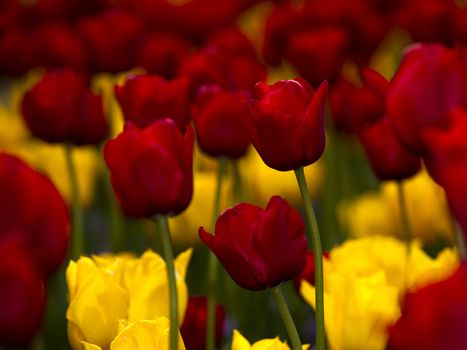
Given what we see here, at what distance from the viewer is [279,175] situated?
2.05m

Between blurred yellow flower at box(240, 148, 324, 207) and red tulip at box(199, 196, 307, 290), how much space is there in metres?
1.10

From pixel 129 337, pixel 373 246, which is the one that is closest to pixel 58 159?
pixel 373 246

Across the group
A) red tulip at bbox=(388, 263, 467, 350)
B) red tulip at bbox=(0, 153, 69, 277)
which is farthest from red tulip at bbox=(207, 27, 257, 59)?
red tulip at bbox=(388, 263, 467, 350)

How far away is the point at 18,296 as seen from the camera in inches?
27.6

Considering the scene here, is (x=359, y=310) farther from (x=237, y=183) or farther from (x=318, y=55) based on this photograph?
(x=318, y=55)

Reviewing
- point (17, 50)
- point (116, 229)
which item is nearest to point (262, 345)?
point (116, 229)

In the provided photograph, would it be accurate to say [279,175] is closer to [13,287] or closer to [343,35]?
[343,35]

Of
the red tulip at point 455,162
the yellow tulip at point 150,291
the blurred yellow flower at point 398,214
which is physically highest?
the red tulip at point 455,162

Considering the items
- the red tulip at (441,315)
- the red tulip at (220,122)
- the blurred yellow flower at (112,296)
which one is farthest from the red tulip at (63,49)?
the red tulip at (441,315)

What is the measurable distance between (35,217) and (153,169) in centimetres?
21

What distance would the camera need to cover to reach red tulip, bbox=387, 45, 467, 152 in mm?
904

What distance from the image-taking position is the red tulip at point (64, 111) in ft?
4.71

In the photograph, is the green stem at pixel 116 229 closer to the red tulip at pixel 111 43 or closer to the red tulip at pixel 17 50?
the red tulip at pixel 111 43

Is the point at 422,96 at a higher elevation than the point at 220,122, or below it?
higher
